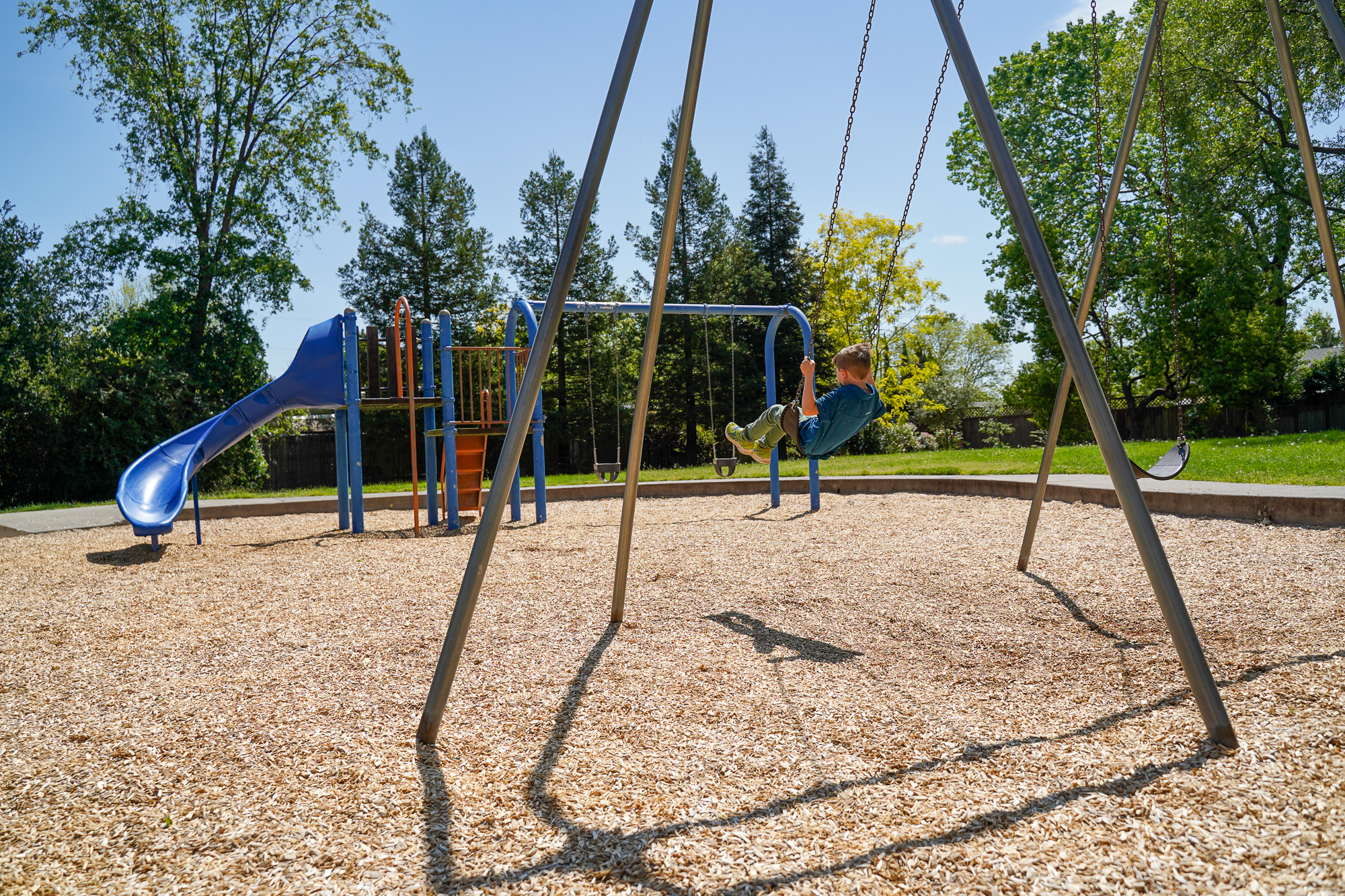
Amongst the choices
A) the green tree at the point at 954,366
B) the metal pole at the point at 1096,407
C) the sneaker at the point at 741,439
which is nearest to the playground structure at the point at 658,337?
the metal pole at the point at 1096,407

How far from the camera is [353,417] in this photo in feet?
27.9

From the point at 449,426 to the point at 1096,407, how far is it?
703 cm

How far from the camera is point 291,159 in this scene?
70.8 feet

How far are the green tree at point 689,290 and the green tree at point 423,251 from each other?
6.53 m

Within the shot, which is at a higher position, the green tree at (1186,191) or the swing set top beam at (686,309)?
the green tree at (1186,191)

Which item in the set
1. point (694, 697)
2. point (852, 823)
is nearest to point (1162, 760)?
point (852, 823)

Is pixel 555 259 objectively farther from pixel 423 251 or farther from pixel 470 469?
pixel 470 469

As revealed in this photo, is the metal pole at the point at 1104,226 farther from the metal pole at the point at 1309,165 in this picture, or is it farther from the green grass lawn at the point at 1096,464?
the green grass lawn at the point at 1096,464

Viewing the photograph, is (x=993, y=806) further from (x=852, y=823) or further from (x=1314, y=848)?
(x=1314, y=848)

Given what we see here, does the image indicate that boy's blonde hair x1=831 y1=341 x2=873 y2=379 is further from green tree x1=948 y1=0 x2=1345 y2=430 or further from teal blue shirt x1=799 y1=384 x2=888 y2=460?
green tree x1=948 y1=0 x2=1345 y2=430

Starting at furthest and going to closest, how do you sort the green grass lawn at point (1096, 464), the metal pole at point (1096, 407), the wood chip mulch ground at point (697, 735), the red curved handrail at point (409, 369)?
the green grass lawn at point (1096, 464) < the red curved handrail at point (409, 369) < the metal pole at point (1096, 407) < the wood chip mulch ground at point (697, 735)

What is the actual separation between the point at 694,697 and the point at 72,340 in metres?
21.7

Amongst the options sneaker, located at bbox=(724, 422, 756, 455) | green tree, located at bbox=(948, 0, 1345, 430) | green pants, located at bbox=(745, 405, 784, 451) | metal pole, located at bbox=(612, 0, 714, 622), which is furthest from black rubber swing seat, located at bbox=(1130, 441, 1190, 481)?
green tree, located at bbox=(948, 0, 1345, 430)

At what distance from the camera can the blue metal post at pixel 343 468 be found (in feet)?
29.6
